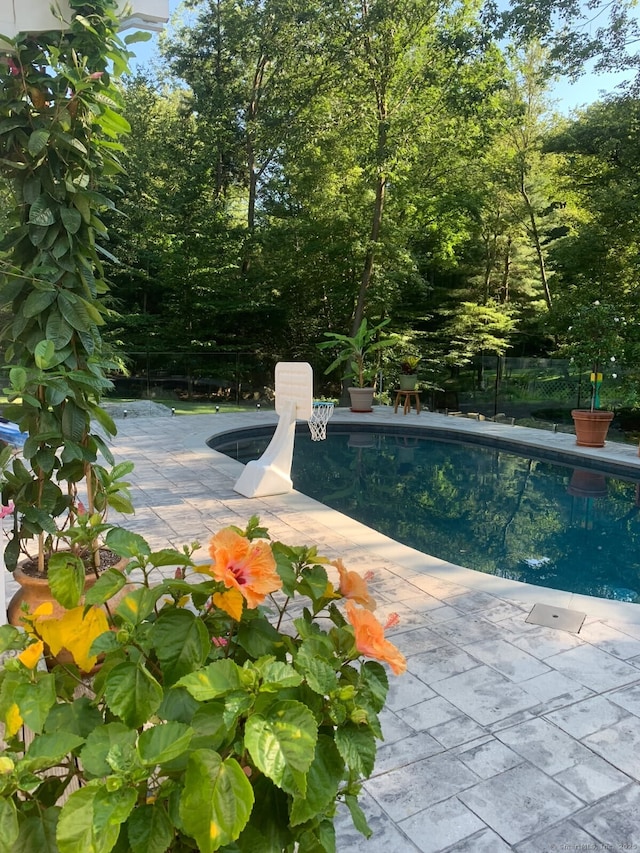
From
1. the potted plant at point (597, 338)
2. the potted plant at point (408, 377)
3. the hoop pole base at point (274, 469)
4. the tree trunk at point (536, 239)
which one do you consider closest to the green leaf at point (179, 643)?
the hoop pole base at point (274, 469)

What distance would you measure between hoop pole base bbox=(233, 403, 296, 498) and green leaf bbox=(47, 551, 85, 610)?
4.78 metres

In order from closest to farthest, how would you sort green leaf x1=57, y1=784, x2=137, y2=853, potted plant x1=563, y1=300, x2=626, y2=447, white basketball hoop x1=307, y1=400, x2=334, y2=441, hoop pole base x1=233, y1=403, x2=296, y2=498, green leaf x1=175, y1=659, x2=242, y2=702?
green leaf x1=57, y1=784, x2=137, y2=853
green leaf x1=175, y1=659, x2=242, y2=702
hoop pole base x1=233, y1=403, x2=296, y2=498
potted plant x1=563, y1=300, x2=626, y2=447
white basketball hoop x1=307, y1=400, x2=334, y2=441

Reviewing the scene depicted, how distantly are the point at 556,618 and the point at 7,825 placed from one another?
10.7 feet

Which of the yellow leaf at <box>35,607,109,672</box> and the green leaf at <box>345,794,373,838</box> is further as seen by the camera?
the yellow leaf at <box>35,607,109,672</box>

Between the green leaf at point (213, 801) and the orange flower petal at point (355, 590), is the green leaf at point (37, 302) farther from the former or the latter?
the green leaf at point (213, 801)

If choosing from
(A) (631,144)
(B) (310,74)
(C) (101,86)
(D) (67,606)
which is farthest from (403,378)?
(D) (67,606)

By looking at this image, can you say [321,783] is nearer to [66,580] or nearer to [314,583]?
[314,583]

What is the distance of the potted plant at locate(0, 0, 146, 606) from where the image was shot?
2.30 m

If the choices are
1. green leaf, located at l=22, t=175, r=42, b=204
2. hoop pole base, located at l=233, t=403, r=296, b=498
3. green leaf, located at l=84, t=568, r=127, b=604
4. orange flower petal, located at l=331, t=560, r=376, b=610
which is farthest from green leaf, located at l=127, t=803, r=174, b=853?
hoop pole base, located at l=233, t=403, r=296, b=498

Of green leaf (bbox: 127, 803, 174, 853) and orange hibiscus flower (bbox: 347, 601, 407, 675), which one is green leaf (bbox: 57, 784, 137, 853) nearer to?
green leaf (bbox: 127, 803, 174, 853)

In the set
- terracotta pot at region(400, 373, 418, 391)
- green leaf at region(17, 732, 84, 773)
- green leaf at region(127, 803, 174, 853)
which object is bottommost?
green leaf at region(127, 803, 174, 853)

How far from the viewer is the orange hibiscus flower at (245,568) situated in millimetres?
992

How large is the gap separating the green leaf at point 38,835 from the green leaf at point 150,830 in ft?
0.40

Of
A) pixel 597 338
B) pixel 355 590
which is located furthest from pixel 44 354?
pixel 597 338
